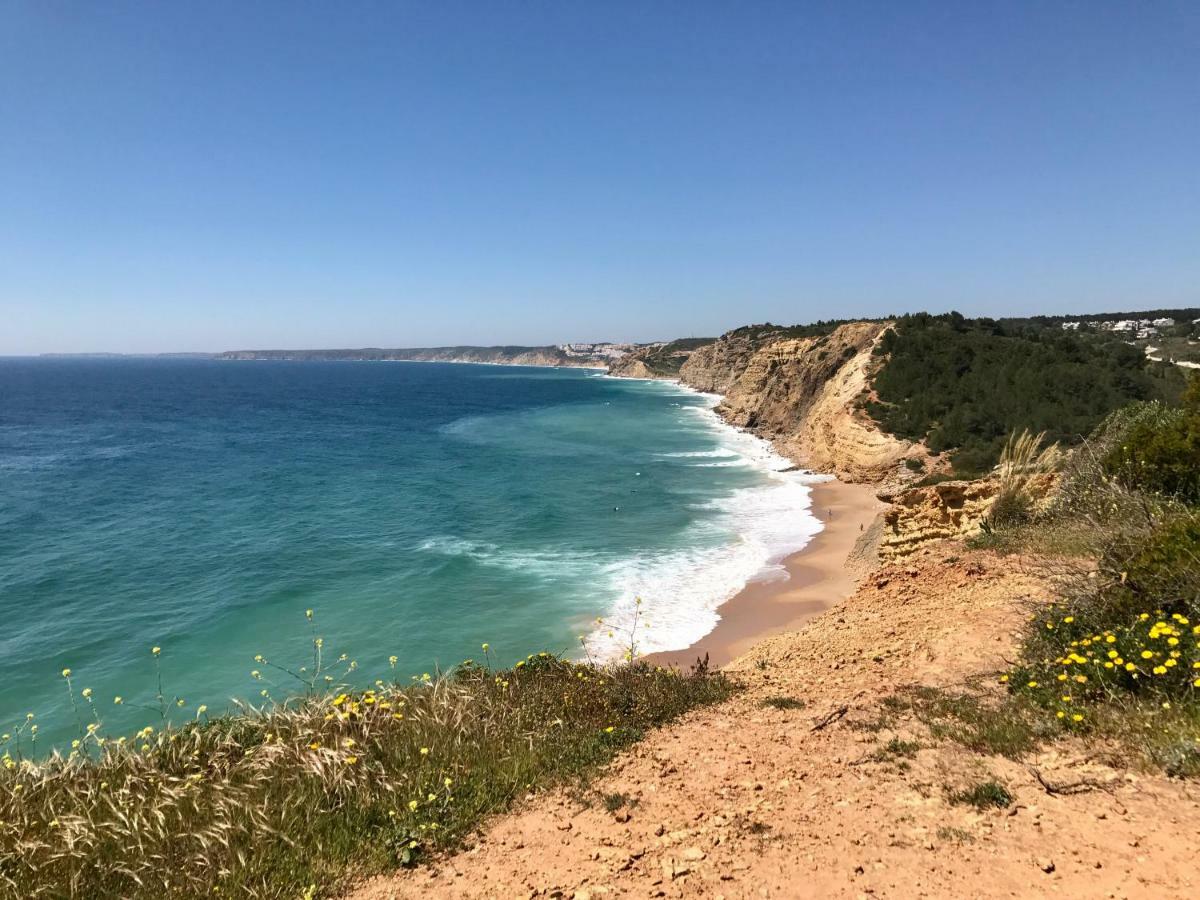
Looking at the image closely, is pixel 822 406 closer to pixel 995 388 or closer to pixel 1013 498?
pixel 995 388

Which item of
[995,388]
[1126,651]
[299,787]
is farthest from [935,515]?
[995,388]

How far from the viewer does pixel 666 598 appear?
2030 centimetres

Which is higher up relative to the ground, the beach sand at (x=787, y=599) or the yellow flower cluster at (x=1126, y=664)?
the yellow flower cluster at (x=1126, y=664)

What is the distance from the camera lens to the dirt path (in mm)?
3812

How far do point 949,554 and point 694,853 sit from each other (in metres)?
11.2

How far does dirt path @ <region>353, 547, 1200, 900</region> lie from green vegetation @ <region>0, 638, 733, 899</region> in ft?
1.37

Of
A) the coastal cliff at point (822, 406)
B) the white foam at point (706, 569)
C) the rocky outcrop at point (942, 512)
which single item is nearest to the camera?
the rocky outcrop at point (942, 512)

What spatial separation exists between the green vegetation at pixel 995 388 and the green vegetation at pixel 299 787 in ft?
99.0

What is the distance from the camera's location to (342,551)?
24.7 meters

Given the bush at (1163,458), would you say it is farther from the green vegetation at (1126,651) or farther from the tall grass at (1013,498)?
the tall grass at (1013,498)

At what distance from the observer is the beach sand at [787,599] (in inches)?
641

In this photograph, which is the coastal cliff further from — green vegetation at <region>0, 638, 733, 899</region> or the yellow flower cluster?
green vegetation at <region>0, 638, 733, 899</region>

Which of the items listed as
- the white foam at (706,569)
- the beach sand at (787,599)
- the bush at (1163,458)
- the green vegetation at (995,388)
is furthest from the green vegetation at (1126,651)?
the green vegetation at (995,388)

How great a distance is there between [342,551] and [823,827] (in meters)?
Answer: 23.6
